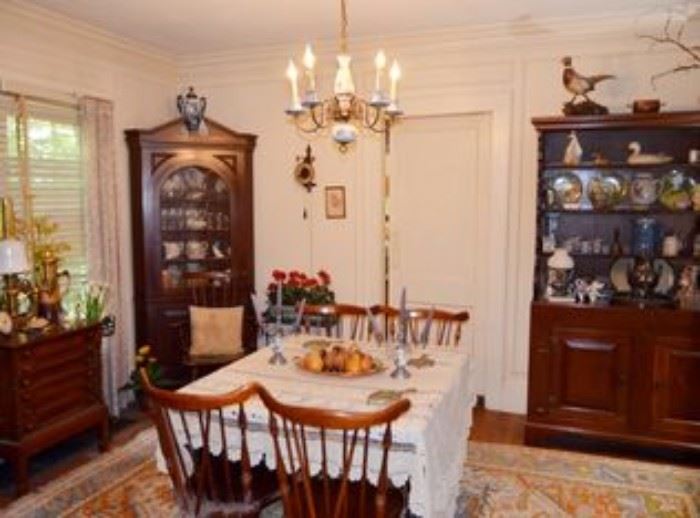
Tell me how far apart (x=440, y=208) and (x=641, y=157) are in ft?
4.60

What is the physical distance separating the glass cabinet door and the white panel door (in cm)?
136

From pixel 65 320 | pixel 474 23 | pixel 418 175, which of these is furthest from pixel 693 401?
pixel 65 320

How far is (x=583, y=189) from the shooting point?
13.4 feet

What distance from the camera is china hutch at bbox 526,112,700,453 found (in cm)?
358

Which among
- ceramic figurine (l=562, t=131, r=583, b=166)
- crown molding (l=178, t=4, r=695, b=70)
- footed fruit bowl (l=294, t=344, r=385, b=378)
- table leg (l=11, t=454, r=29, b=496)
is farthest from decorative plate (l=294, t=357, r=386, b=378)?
crown molding (l=178, t=4, r=695, b=70)

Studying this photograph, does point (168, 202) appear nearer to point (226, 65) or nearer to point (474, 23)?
point (226, 65)

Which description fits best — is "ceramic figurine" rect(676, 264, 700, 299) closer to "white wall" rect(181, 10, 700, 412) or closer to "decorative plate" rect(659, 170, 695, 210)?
"decorative plate" rect(659, 170, 695, 210)

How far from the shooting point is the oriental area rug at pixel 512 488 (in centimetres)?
304

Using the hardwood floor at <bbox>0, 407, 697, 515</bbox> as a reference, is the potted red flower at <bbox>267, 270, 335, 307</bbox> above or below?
above

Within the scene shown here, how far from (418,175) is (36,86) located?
266 cm

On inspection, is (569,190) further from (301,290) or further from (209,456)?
(209,456)

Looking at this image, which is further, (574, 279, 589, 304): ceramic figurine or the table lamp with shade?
(574, 279, 589, 304): ceramic figurine

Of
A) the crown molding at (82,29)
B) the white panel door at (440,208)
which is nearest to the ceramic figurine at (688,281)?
the white panel door at (440,208)

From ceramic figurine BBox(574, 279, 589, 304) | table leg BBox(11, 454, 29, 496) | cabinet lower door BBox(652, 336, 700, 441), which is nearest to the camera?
table leg BBox(11, 454, 29, 496)
